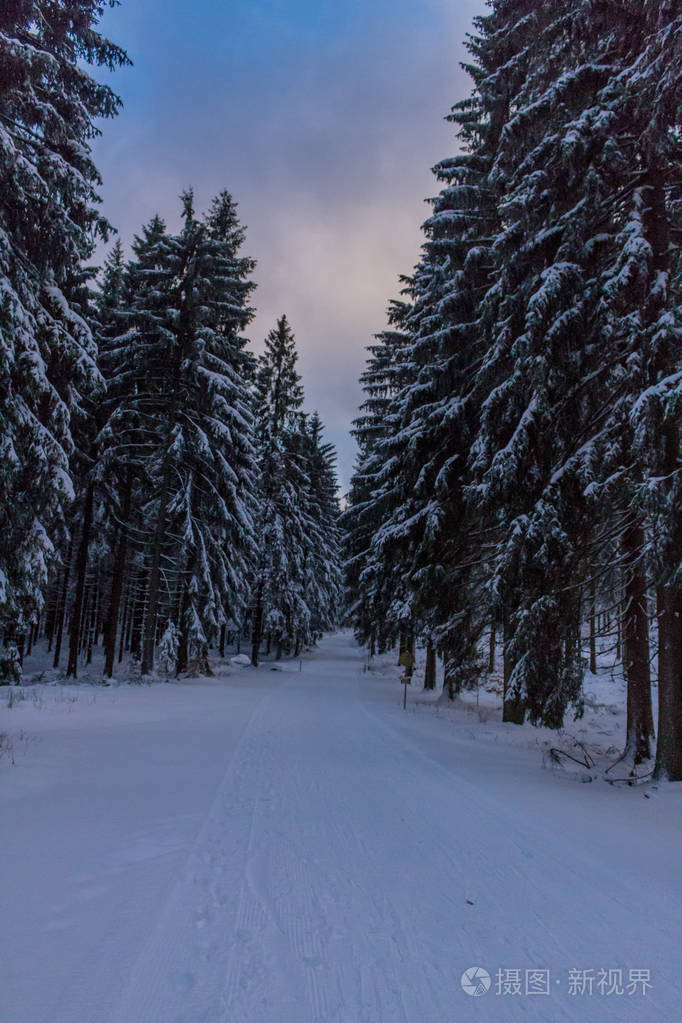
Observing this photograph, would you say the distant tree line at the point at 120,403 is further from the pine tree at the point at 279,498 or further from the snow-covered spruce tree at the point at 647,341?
the snow-covered spruce tree at the point at 647,341

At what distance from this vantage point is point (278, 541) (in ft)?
89.8

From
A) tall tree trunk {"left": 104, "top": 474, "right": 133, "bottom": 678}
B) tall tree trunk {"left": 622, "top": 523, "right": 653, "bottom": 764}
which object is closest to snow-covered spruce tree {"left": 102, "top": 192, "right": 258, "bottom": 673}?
tall tree trunk {"left": 104, "top": 474, "right": 133, "bottom": 678}

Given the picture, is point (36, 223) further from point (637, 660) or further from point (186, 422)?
point (637, 660)

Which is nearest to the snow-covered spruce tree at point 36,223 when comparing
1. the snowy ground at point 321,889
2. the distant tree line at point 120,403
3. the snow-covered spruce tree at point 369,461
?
the distant tree line at point 120,403

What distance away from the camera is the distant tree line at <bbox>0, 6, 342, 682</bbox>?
358 inches

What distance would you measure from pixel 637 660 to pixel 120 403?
16914mm

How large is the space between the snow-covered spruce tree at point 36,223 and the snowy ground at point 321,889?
4.78 meters

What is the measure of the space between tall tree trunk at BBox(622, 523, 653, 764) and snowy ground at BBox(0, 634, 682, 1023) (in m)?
1.35

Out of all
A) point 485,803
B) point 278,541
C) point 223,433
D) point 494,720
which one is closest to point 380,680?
point 278,541

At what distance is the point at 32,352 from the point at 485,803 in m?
9.64

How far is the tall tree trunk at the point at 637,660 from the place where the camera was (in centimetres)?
793

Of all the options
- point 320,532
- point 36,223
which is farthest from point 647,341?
point 320,532

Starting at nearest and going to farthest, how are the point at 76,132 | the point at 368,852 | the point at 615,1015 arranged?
the point at 615,1015 → the point at 368,852 → the point at 76,132

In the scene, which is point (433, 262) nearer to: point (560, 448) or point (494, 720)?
point (560, 448)
